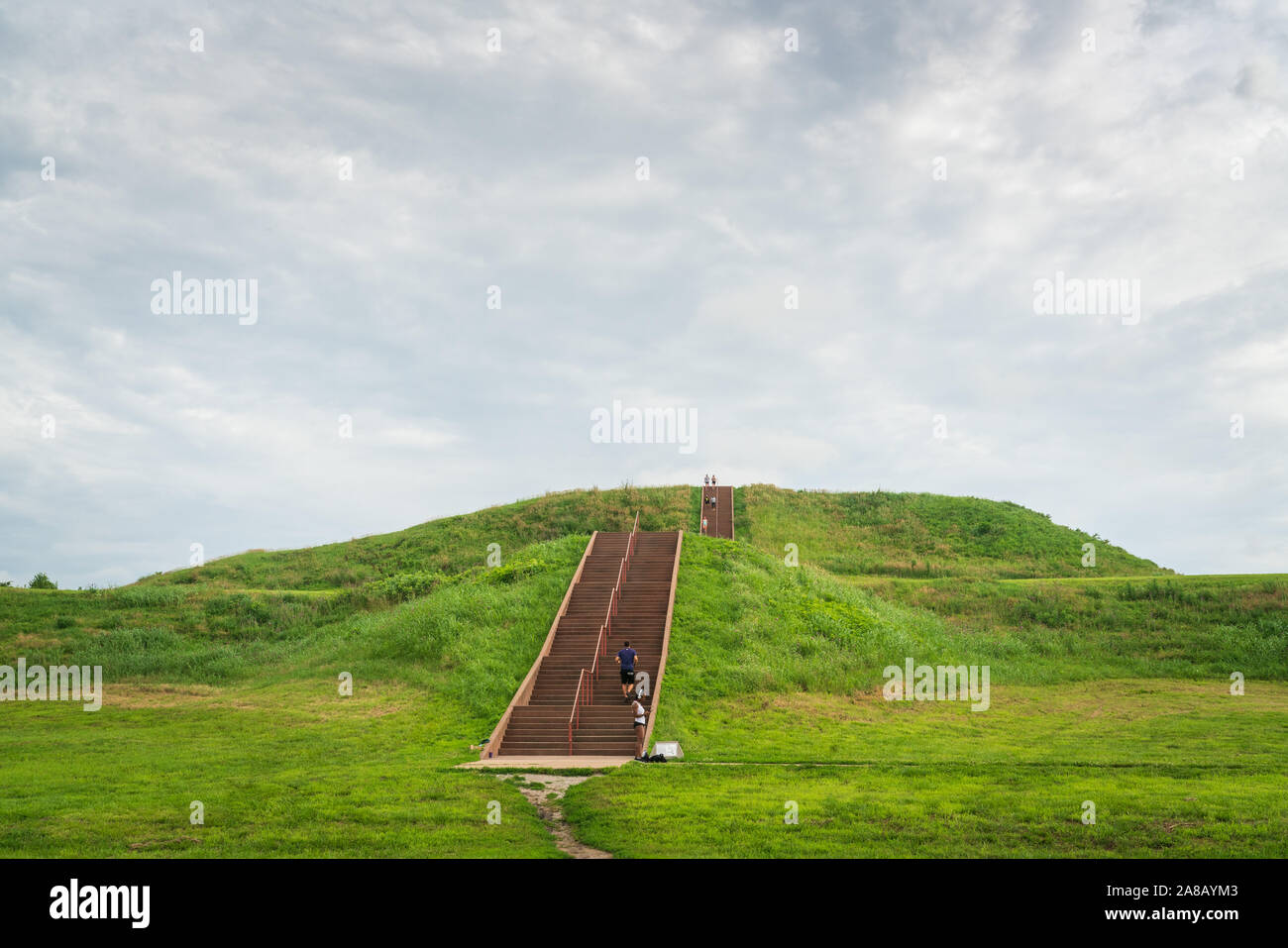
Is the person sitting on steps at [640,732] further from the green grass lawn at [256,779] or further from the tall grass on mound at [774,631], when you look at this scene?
the tall grass on mound at [774,631]

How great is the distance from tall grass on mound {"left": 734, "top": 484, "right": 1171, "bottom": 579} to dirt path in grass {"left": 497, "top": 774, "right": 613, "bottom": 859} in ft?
96.1

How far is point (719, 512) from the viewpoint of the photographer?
51.6 meters

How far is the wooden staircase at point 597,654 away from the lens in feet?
68.3

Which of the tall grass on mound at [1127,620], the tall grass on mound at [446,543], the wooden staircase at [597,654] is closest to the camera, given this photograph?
the wooden staircase at [597,654]

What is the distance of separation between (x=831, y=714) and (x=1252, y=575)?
2482cm

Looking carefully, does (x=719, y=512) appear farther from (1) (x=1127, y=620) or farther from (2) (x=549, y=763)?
(2) (x=549, y=763)

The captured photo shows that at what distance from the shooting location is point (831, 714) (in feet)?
75.5

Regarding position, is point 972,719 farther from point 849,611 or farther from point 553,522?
point 553,522

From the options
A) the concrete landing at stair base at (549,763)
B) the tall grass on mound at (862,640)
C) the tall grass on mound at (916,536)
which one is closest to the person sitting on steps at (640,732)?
the concrete landing at stair base at (549,763)

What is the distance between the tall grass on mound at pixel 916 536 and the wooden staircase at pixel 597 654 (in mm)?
15298

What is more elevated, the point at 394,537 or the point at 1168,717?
the point at 394,537
